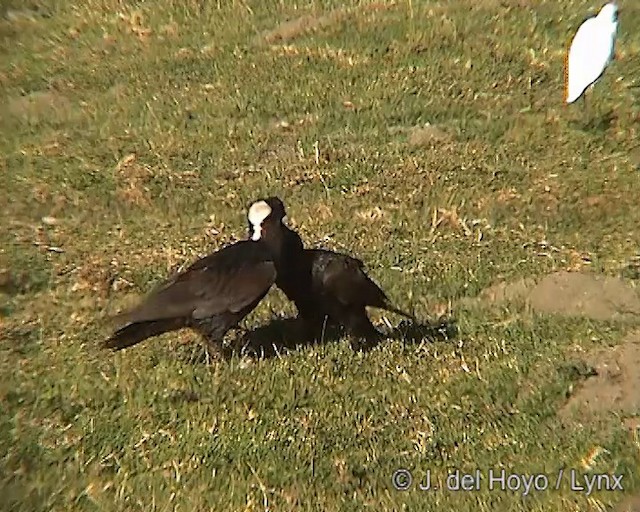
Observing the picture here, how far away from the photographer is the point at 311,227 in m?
7.74

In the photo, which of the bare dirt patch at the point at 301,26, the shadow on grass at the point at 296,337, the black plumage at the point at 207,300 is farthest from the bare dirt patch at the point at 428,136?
the black plumage at the point at 207,300

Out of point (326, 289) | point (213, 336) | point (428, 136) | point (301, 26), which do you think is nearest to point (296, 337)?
point (326, 289)

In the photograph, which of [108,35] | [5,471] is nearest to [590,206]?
[5,471]

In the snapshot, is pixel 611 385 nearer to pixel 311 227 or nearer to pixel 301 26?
pixel 311 227

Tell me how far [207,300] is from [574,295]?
243cm

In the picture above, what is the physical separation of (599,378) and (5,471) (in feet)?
9.96

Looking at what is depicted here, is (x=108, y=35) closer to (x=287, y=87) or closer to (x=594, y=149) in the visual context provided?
(x=287, y=87)

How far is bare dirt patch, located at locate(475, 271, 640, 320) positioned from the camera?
21.5 feet

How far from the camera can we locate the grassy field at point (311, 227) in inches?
198

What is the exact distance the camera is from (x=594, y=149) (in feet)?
30.2

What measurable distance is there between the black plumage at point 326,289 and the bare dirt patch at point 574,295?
41.8 inches

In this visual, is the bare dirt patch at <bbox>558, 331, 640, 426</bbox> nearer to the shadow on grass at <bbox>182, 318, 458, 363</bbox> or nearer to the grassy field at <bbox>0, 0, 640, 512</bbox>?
the grassy field at <bbox>0, 0, 640, 512</bbox>

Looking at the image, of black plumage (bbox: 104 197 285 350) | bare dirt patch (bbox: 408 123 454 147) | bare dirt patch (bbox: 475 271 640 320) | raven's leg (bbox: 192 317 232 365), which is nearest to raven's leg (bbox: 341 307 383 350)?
black plumage (bbox: 104 197 285 350)

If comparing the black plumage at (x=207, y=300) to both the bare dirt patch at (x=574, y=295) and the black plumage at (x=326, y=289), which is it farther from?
the bare dirt patch at (x=574, y=295)
